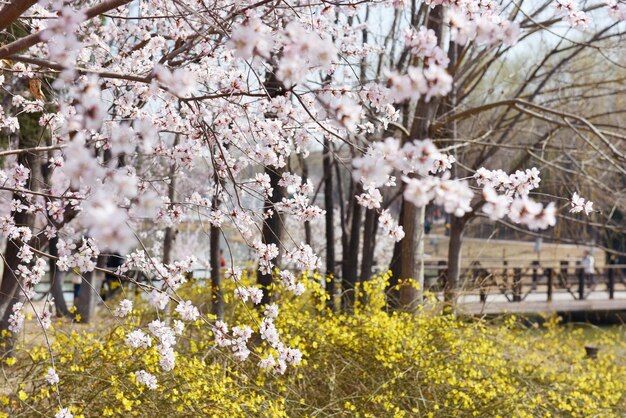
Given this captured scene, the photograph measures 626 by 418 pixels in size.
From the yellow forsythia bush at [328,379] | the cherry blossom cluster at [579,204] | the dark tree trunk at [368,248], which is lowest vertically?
the yellow forsythia bush at [328,379]

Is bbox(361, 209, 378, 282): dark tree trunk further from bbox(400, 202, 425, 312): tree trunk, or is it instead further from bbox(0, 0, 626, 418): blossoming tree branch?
bbox(400, 202, 425, 312): tree trunk

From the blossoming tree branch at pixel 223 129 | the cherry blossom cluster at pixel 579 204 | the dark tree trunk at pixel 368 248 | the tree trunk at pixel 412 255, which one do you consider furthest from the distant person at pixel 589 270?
the cherry blossom cluster at pixel 579 204

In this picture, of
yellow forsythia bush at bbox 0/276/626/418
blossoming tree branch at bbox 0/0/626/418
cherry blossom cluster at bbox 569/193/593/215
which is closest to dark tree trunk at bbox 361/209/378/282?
blossoming tree branch at bbox 0/0/626/418

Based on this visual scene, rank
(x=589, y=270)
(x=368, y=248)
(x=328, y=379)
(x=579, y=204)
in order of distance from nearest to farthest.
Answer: (x=579, y=204), (x=328, y=379), (x=368, y=248), (x=589, y=270)

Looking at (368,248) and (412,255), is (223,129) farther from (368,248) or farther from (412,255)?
(368,248)

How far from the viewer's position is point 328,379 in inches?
219

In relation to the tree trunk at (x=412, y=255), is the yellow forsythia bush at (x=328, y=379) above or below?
below

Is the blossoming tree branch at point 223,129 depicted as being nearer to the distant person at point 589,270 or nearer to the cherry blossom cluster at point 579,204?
the cherry blossom cluster at point 579,204

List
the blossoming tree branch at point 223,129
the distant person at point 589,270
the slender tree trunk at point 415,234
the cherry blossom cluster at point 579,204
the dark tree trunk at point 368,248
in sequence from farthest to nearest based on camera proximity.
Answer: the distant person at point 589,270 → the dark tree trunk at point 368,248 → the slender tree trunk at point 415,234 → the cherry blossom cluster at point 579,204 → the blossoming tree branch at point 223,129

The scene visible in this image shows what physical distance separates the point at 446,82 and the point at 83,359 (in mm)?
3758

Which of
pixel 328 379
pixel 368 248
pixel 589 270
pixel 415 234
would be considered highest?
pixel 415 234

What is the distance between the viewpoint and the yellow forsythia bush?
4.75 metres

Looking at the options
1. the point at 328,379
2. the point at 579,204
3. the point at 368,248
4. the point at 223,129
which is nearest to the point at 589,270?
the point at 368,248

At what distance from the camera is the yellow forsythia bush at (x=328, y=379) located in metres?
4.75
